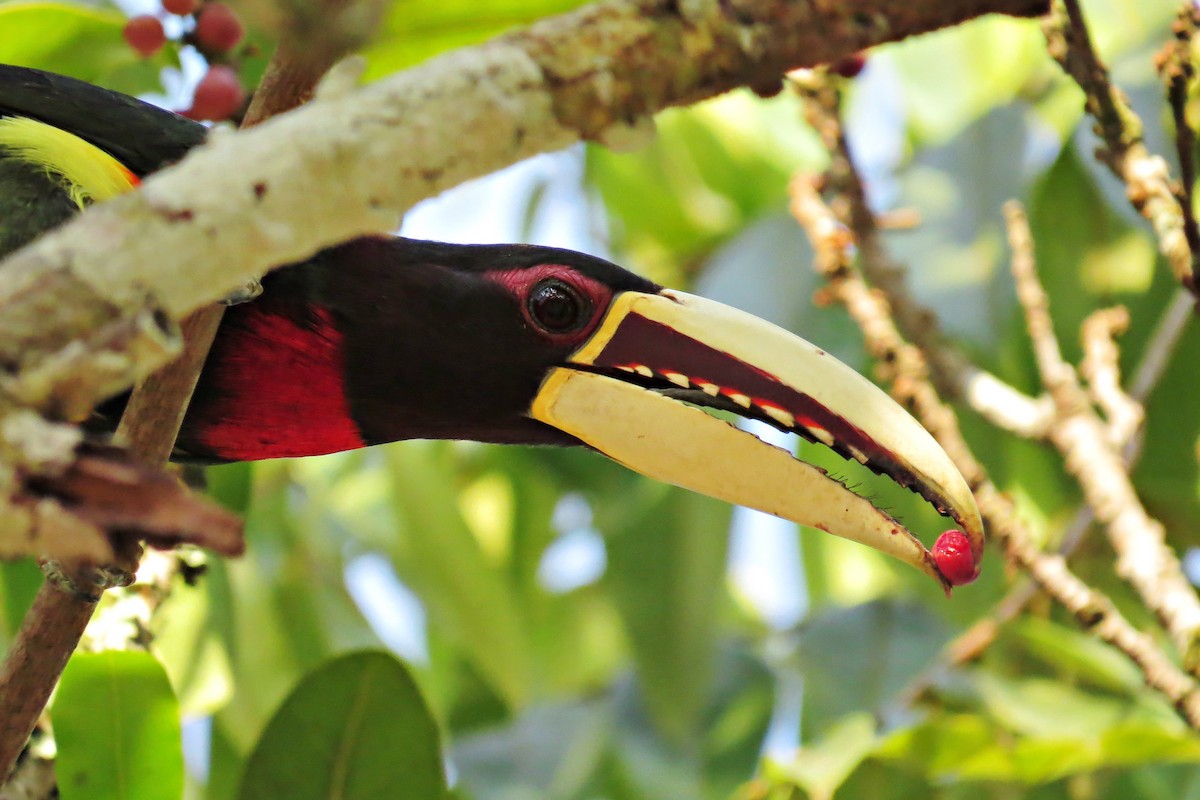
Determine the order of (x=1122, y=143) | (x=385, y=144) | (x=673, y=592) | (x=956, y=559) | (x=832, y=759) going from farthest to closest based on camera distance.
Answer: (x=673, y=592) < (x=832, y=759) < (x=1122, y=143) < (x=956, y=559) < (x=385, y=144)

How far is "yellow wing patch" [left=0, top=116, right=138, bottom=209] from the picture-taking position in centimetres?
191

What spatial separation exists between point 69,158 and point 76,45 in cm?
52

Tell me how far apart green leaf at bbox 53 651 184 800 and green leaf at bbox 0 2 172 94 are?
43.5 inches

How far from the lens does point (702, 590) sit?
105 inches

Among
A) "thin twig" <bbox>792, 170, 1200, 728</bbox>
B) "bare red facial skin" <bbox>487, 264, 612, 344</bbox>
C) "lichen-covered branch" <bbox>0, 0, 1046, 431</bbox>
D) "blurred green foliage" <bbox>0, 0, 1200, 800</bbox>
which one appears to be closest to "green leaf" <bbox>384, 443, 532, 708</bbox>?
"blurred green foliage" <bbox>0, 0, 1200, 800</bbox>

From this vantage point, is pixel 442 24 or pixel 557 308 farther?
pixel 442 24

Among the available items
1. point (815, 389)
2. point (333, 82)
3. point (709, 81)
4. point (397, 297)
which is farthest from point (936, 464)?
point (333, 82)

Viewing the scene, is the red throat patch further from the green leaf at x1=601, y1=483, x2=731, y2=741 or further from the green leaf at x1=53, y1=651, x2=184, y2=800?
the green leaf at x1=601, y1=483, x2=731, y2=741

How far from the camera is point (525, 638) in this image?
3.32 metres

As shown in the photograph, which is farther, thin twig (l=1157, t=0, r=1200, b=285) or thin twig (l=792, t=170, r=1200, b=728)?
thin twig (l=792, t=170, r=1200, b=728)

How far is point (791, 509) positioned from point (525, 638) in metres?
1.71

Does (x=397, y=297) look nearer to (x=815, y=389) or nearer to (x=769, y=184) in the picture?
(x=815, y=389)

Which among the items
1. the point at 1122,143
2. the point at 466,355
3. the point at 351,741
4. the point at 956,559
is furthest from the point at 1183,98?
the point at 351,741

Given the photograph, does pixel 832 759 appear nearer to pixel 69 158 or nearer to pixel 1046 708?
pixel 1046 708
